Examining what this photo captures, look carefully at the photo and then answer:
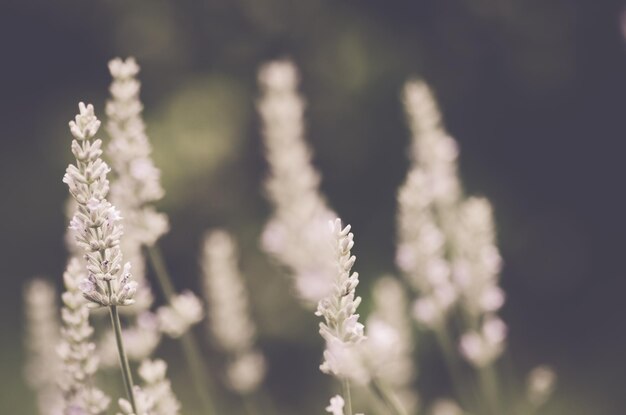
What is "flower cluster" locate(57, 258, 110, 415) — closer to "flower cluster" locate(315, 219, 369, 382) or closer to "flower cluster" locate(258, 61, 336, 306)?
"flower cluster" locate(315, 219, 369, 382)

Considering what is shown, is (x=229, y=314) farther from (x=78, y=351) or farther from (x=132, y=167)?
(x=78, y=351)

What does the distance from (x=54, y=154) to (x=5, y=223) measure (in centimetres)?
66

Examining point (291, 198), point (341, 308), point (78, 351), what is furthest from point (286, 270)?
point (341, 308)

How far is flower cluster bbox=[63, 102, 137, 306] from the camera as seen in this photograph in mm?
985

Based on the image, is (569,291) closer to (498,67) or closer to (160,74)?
(498,67)

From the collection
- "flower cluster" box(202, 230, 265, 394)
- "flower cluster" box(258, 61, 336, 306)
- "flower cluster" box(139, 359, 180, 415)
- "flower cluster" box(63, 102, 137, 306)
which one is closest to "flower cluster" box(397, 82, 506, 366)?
"flower cluster" box(258, 61, 336, 306)

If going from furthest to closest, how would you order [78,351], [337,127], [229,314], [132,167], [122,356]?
[337,127]
[229,314]
[132,167]
[78,351]
[122,356]

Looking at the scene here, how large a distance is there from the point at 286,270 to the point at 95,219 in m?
1.56

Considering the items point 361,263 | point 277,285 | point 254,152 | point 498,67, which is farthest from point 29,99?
point 498,67

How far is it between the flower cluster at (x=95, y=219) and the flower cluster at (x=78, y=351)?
113 mm

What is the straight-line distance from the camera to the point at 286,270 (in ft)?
8.27

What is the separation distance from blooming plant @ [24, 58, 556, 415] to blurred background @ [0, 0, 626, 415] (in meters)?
1.35

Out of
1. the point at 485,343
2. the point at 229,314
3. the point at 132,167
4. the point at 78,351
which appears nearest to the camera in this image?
the point at 78,351

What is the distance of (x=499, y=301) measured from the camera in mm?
1753
